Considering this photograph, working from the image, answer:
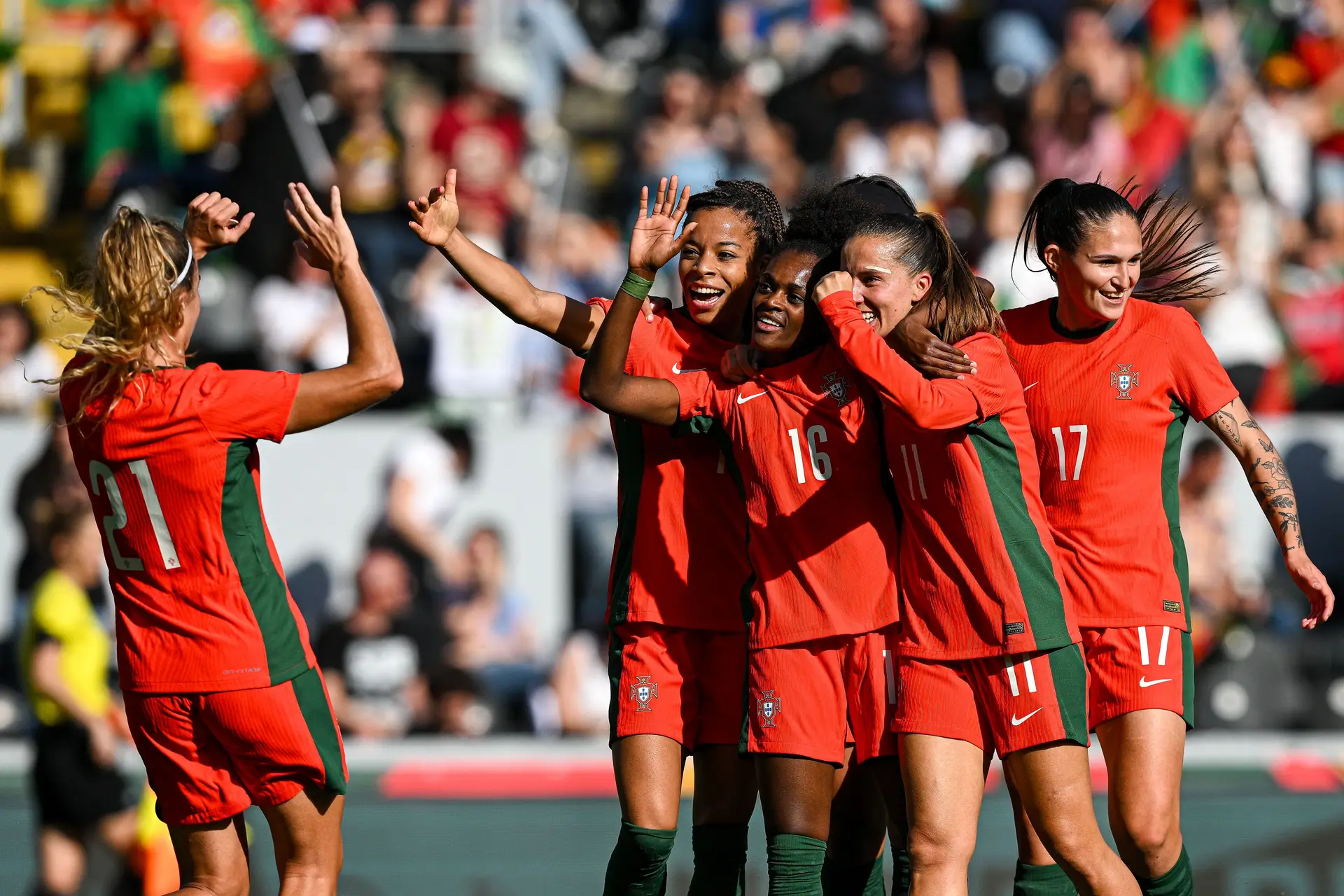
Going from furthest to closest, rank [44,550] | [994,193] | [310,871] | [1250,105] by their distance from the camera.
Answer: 1. [1250,105]
2. [994,193]
3. [44,550]
4. [310,871]

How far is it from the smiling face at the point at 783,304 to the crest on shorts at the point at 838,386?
142mm

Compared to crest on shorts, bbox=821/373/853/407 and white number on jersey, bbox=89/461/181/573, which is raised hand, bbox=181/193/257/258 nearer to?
white number on jersey, bbox=89/461/181/573

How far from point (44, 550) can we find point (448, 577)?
1.99m

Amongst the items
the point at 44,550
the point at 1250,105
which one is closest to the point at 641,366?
the point at 44,550

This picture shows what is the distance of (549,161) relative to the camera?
38.9 feet

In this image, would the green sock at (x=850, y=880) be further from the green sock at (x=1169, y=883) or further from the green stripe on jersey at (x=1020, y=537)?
the green stripe on jersey at (x=1020, y=537)

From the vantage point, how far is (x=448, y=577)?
339 inches

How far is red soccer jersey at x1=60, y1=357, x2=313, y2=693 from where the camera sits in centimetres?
434

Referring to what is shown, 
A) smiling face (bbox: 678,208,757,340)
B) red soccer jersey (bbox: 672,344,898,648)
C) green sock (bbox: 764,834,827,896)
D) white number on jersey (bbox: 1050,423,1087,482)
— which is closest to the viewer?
green sock (bbox: 764,834,827,896)

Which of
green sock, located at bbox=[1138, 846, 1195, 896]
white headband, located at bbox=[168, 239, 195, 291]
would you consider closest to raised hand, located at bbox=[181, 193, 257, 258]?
white headband, located at bbox=[168, 239, 195, 291]

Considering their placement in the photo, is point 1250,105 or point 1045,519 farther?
point 1250,105

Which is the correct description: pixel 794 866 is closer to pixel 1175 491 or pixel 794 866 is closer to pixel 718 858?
pixel 718 858

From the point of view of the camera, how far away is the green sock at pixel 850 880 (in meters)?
4.73

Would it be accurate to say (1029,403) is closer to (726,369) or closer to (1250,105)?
(726,369)
